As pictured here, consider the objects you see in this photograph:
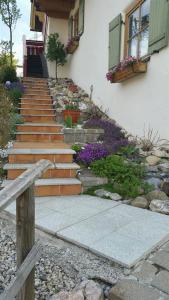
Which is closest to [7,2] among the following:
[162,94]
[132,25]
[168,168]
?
[132,25]

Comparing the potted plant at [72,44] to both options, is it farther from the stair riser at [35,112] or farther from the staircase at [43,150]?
the stair riser at [35,112]

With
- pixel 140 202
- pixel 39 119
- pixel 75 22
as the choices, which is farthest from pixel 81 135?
pixel 75 22

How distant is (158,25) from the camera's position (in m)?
3.81

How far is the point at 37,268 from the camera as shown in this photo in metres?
1.95

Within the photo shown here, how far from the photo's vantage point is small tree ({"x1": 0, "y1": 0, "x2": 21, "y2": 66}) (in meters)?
9.55

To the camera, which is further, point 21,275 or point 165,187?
point 165,187

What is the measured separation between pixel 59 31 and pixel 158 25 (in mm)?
6417

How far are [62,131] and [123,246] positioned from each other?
10.7ft

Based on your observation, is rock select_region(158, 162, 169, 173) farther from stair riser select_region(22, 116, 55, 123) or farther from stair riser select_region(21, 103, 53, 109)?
stair riser select_region(21, 103, 53, 109)

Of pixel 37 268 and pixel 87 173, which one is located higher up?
pixel 87 173

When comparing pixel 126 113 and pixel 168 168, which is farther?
pixel 126 113

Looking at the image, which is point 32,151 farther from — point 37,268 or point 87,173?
point 37,268

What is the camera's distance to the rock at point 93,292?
1624 mm

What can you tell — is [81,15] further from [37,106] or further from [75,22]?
[37,106]
